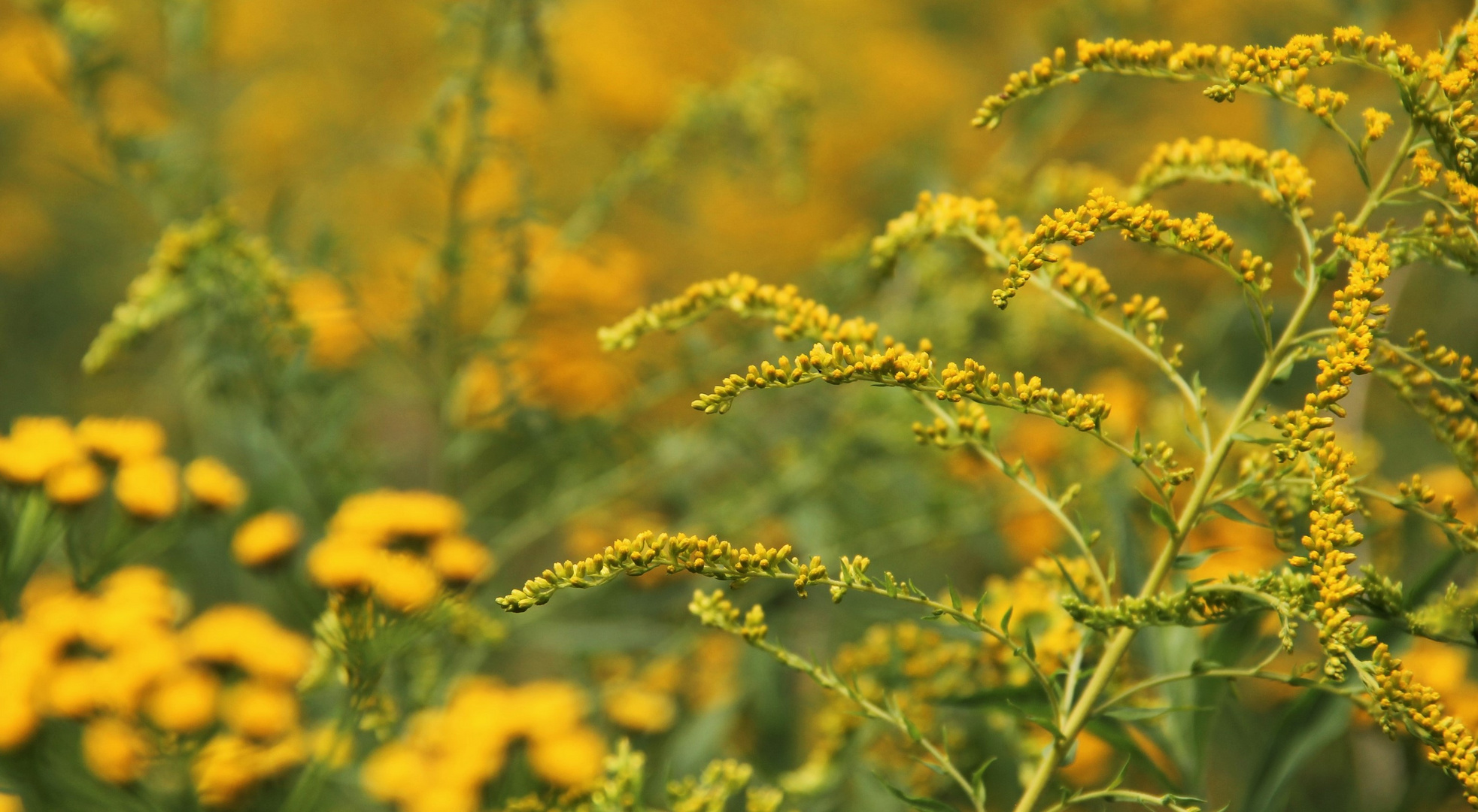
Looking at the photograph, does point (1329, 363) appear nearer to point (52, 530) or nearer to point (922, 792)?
point (922, 792)

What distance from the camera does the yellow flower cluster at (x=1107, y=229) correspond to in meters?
0.60

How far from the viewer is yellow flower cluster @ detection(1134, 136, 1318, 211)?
0.73 meters

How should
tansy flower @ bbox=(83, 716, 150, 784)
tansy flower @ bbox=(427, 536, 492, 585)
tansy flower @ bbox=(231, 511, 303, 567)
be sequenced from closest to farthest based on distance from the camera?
tansy flower @ bbox=(83, 716, 150, 784) < tansy flower @ bbox=(427, 536, 492, 585) < tansy flower @ bbox=(231, 511, 303, 567)

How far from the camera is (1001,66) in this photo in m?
3.67

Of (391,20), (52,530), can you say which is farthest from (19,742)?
(391,20)

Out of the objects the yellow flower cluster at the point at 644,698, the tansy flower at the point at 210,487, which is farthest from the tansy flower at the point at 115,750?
the yellow flower cluster at the point at 644,698

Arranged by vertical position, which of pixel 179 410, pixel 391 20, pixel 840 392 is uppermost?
pixel 391 20

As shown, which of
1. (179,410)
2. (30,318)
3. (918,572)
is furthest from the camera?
(30,318)

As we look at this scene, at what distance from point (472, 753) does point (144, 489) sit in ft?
1.49

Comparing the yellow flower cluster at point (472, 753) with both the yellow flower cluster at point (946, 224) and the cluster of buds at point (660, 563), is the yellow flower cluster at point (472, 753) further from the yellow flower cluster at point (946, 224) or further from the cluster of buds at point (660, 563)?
the yellow flower cluster at point (946, 224)

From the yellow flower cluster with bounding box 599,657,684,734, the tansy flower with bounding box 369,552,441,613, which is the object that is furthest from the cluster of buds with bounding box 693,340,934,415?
the yellow flower cluster with bounding box 599,657,684,734

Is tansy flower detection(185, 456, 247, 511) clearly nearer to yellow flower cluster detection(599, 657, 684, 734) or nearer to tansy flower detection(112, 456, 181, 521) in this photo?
tansy flower detection(112, 456, 181, 521)

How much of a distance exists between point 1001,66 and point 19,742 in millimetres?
3455

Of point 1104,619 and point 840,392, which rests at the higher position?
point 840,392
